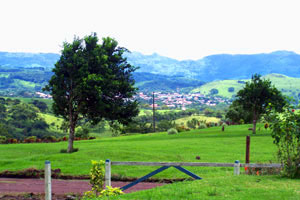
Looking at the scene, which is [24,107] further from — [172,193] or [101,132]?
[172,193]

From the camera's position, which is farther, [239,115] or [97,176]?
[239,115]

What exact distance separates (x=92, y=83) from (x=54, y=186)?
47.6ft

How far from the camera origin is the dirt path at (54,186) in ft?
58.1

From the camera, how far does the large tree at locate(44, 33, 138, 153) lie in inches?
1281

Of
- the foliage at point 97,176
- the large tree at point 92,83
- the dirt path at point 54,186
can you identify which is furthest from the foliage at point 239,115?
the foliage at point 97,176

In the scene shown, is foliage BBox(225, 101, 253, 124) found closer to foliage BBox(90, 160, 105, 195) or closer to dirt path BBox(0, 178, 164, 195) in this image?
dirt path BBox(0, 178, 164, 195)

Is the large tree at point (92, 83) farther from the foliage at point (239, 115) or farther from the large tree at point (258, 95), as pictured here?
the foliage at point (239, 115)

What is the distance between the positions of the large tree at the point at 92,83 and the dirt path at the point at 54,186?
12137 mm

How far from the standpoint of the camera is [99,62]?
109 ft

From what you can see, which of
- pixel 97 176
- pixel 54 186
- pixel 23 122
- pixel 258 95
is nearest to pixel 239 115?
pixel 258 95

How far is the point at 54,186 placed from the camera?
19062 mm

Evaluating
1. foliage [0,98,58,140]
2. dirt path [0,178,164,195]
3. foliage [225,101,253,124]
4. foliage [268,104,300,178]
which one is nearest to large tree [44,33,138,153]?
dirt path [0,178,164,195]

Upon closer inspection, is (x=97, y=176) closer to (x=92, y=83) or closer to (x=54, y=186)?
(x=54, y=186)

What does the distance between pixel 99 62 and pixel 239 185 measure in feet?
77.7
